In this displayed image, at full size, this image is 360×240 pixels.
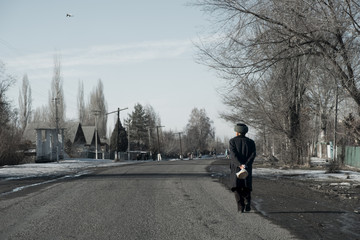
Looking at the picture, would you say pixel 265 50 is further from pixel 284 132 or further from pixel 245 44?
pixel 284 132

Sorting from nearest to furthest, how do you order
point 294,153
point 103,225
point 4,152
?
point 103,225, point 294,153, point 4,152

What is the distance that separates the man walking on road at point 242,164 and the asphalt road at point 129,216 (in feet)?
0.99

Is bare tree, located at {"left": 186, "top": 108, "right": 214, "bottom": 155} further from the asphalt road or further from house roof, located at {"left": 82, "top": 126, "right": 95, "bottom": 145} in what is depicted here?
the asphalt road

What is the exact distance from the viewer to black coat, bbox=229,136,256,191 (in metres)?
8.96

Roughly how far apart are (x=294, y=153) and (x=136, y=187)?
1847 centimetres

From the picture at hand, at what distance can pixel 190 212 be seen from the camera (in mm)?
8852

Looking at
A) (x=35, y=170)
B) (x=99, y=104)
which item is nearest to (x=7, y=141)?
(x=35, y=170)

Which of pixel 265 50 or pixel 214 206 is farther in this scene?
pixel 265 50

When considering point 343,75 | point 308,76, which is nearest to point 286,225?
point 343,75

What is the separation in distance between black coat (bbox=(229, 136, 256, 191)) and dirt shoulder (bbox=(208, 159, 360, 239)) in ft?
2.37

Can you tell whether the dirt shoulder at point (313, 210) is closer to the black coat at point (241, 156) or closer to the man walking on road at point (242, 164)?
the man walking on road at point (242, 164)

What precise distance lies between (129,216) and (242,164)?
→ 2.46 meters

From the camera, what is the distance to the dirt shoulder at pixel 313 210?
23.2ft

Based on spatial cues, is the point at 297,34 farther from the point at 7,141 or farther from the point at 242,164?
the point at 7,141
